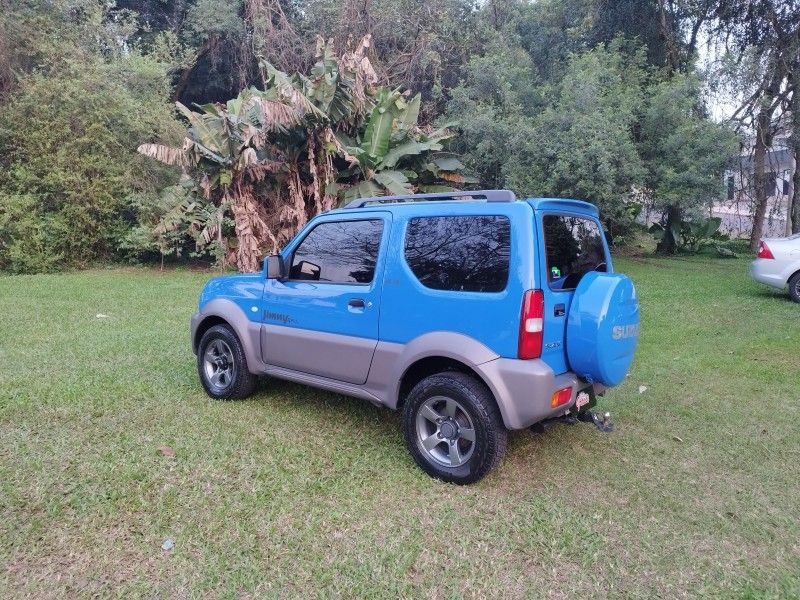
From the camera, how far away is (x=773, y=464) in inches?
154

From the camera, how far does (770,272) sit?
980cm

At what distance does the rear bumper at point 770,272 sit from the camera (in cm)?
967

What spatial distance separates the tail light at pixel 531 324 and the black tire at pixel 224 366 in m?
2.59

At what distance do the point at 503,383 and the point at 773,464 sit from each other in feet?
7.25

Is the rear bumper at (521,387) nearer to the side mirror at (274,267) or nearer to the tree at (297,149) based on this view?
the side mirror at (274,267)

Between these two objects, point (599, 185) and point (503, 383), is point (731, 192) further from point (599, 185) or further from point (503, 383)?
point (503, 383)

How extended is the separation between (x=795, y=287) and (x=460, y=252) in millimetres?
8790

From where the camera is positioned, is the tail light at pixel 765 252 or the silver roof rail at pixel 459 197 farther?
the tail light at pixel 765 252

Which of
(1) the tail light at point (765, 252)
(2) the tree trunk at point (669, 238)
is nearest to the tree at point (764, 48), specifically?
(2) the tree trunk at point (669, 238)

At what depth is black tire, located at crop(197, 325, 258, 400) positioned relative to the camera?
4.87 meters

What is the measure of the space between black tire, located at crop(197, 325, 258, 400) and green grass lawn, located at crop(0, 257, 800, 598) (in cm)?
14

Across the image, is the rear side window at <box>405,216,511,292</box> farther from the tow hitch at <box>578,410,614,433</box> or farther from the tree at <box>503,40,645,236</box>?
the tree at <box>503,40,645,236</box>

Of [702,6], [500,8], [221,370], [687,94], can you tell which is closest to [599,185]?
[687,94]

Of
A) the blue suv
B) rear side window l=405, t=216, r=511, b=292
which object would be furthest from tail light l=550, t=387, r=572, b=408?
rear side window l=405, t=216, r=511, b=292
